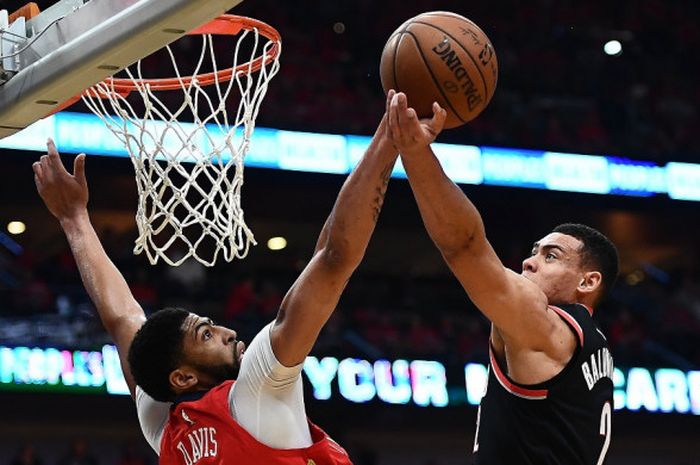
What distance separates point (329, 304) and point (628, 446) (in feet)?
39.2

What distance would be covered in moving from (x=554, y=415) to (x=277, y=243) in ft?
44.5

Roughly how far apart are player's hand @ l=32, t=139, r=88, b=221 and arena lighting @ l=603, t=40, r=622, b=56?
1281cm

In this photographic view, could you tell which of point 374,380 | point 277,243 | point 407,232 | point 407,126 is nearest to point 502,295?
point 407,126

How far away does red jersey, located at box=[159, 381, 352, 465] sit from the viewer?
2.81m

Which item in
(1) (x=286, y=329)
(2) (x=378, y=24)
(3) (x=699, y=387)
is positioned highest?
(1) (x=286, y=329)

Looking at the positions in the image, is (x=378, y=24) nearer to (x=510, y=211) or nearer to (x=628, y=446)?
(x=510, y=211)

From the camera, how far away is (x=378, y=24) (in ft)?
49.6

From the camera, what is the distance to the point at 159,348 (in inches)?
120

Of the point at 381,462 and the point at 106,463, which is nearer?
the point at 106,463

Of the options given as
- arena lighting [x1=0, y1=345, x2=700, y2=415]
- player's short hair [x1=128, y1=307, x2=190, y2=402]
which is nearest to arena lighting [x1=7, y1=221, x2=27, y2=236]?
arena lighting [x1=0, y1=345, x2=700, y2=415]

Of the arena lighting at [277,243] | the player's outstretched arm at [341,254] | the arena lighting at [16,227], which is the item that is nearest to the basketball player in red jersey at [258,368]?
the player's outstretched arm at [341,254]

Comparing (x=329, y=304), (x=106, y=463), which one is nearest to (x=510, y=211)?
(x=106, y=463)

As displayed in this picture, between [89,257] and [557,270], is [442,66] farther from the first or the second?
[89,257]

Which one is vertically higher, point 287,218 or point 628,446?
point 287,218
